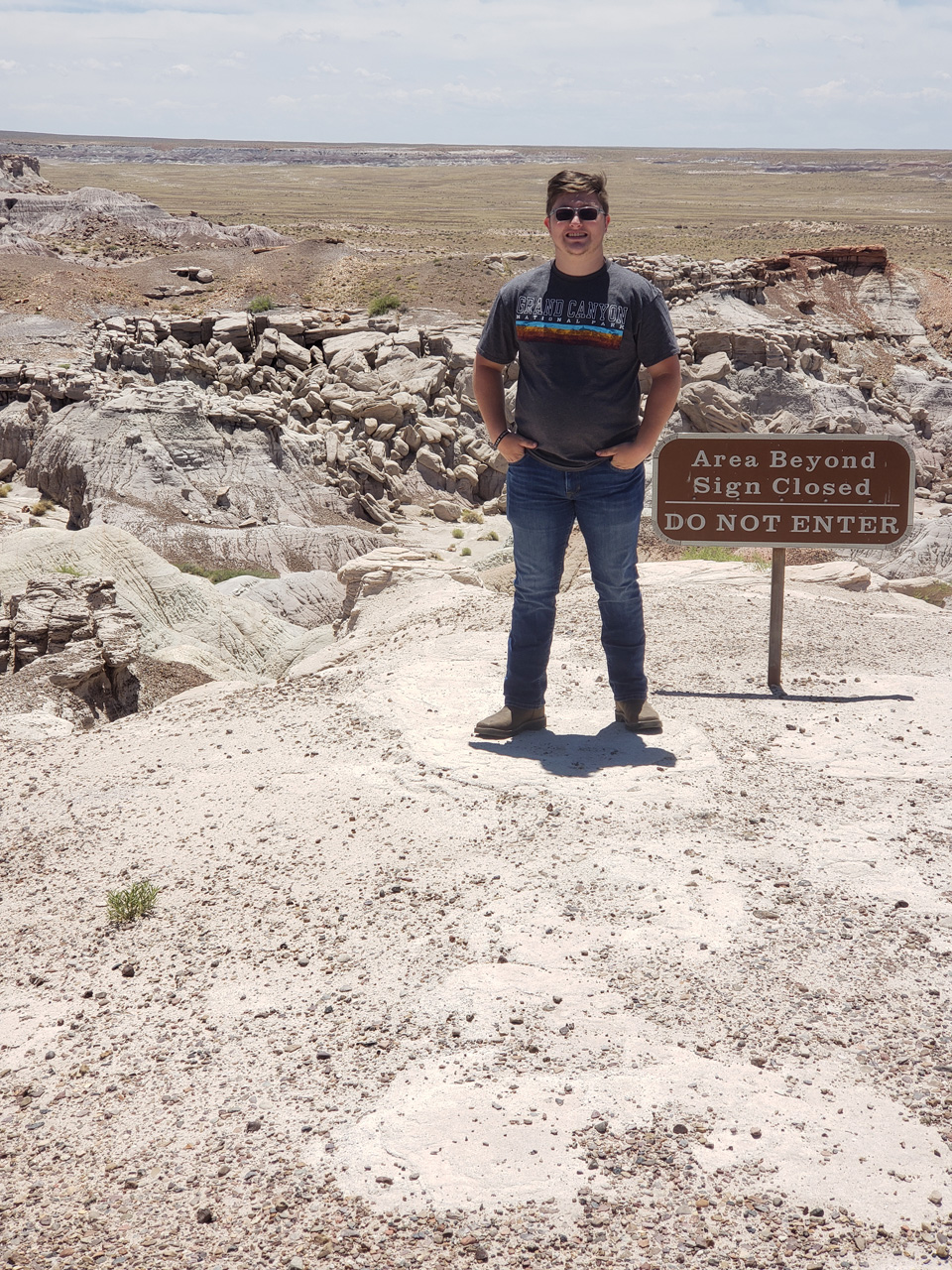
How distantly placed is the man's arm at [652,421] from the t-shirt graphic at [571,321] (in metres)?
0.23

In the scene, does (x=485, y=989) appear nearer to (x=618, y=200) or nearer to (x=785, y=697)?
(x=785, y=697)

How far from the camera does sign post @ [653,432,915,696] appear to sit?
18.1 feet

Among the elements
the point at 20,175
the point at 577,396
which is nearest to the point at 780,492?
the point at 577,396

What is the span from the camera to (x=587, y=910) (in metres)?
3.43

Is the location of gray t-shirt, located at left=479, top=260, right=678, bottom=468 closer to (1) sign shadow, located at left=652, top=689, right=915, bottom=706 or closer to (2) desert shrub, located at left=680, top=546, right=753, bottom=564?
(1) sign shadow, located at left=652, top=689, right=915, bottom=706

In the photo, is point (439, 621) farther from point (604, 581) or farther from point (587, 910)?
point (587, 910)

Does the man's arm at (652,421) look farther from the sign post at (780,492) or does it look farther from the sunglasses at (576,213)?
the sign post at (780,492)

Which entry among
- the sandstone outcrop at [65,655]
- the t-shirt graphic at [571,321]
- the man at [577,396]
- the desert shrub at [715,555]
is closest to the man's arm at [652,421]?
the man at [577,396]

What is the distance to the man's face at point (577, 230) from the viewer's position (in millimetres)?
4074

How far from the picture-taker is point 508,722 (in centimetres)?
483

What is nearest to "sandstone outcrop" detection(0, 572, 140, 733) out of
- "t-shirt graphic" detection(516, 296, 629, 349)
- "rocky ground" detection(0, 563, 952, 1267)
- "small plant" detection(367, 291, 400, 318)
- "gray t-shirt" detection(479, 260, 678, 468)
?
"rocky ground" detection(0, 563, 952, 1267)

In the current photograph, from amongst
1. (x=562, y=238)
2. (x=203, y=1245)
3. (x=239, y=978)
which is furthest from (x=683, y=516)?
(x=203, y=1245)

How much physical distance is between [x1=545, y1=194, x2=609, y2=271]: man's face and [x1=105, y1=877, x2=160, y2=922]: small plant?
2853 mm

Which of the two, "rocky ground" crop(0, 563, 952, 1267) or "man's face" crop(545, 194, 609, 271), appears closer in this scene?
"rocky ground" crop(0, 563, 952, 1267)
